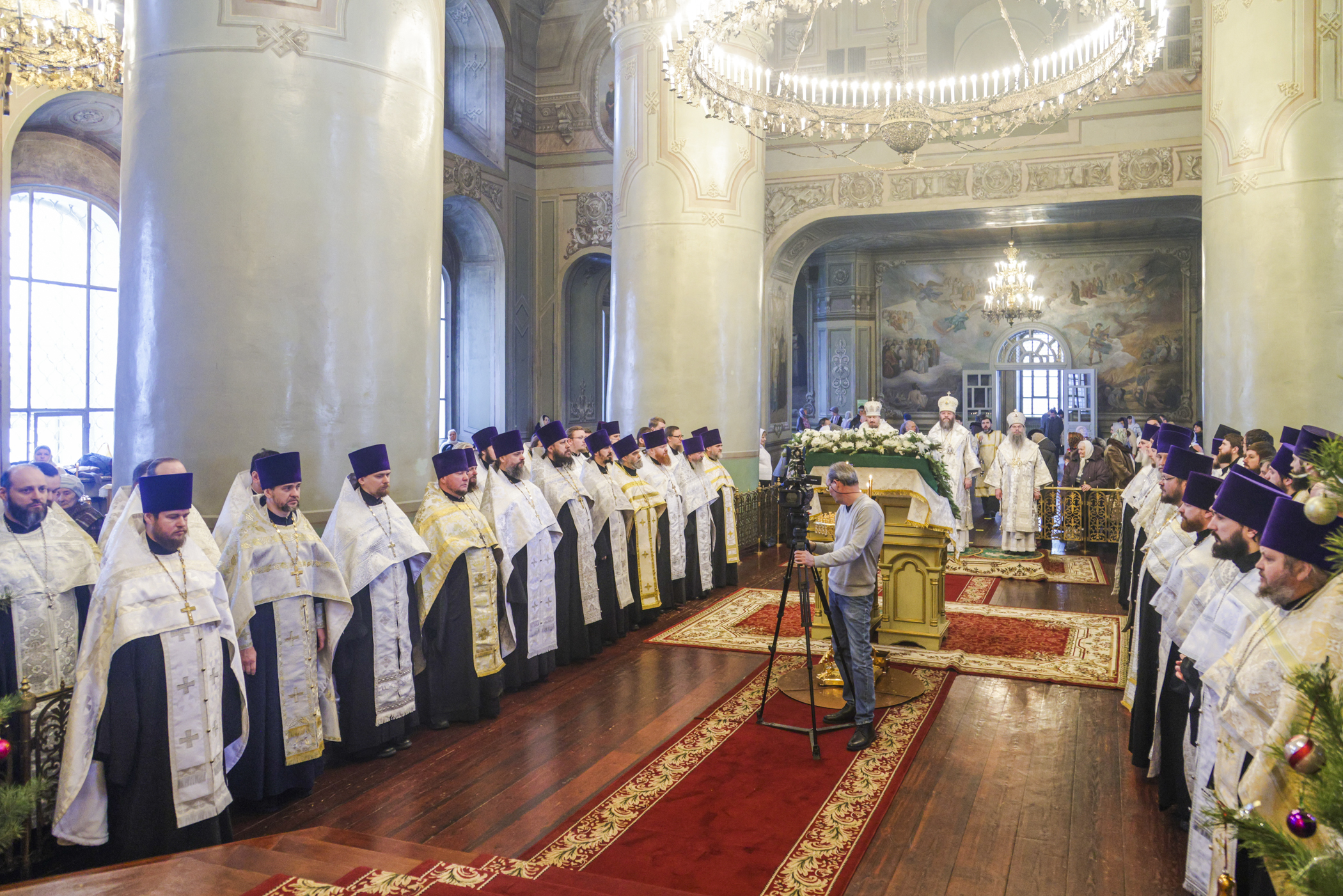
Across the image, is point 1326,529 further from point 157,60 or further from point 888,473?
point 157,60

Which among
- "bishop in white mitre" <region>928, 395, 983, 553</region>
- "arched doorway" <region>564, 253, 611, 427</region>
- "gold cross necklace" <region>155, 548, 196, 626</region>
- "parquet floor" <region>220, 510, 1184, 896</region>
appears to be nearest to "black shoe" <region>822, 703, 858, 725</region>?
"parquet floor" <region>220, 510, 1184, 896</region>

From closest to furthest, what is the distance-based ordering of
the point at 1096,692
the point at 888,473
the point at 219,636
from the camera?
1. the point at 219,636
2. the point at 1096,692
3. the point at 888,473

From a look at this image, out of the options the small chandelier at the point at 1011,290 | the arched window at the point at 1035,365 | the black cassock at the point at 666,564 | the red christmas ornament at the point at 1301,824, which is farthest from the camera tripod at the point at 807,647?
the arched window at the point at 1035,365

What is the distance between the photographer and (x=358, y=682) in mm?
5453

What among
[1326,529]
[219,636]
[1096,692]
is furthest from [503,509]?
[1326,529]

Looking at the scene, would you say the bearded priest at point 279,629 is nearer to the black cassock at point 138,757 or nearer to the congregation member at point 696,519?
the black cassock at point 138,757

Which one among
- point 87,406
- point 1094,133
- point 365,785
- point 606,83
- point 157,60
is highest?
point 606,83

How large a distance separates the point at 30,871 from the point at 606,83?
1559 cm

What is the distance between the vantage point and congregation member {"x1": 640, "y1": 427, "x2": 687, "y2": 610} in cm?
944

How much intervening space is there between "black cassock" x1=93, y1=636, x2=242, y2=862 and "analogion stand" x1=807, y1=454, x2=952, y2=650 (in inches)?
191

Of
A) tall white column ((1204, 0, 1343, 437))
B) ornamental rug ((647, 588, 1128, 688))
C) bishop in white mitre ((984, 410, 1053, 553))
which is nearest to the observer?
ornamental rug ((647, 588, 1128, 688))

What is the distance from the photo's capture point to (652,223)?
12.9 metres

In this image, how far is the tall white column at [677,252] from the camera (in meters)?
Result: 12.8

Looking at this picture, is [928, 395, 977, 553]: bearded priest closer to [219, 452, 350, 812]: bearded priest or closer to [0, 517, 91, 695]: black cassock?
[219, 452, 350, 812]: bearded priest
